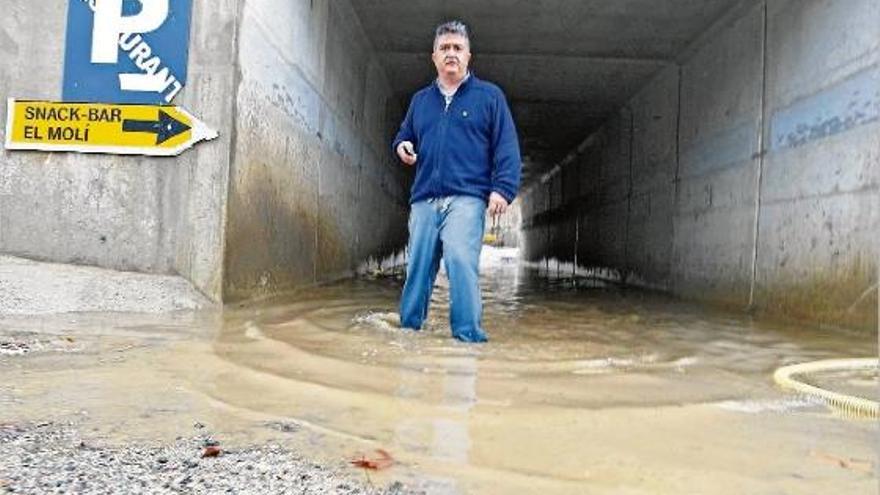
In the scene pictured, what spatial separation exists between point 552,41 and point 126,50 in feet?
18.0

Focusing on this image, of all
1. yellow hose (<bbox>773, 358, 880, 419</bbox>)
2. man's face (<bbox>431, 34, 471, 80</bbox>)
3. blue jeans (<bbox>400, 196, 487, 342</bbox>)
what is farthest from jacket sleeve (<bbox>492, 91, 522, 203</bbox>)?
yellow hose (<bbox>773, 358, 880, 419</bbox>)

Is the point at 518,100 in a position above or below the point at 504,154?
above

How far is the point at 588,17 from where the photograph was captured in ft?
25.4

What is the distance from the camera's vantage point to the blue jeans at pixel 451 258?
142 inches

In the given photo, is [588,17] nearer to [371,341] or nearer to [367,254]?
[367,254]

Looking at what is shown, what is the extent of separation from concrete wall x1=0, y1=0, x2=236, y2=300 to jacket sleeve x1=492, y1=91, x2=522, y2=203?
1.90 metres

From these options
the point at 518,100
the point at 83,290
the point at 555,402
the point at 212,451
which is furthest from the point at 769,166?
the point at 518,100

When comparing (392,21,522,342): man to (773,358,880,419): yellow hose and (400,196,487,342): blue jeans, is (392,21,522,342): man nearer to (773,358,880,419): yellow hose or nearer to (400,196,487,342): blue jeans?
(400,196,487,342): blue jeans

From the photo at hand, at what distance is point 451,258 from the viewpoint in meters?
3.63

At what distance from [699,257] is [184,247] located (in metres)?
5.56

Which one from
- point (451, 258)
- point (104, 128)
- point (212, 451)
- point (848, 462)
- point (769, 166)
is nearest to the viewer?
point (212, 451)

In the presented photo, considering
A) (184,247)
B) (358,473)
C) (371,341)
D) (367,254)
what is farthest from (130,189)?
(367,254)

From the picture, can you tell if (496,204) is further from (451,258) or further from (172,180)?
(172,180)

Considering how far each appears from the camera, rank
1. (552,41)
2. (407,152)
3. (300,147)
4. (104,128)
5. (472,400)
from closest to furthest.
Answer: (472,400)
(407,152)
(104,128)
(300,147)
(552,41)
